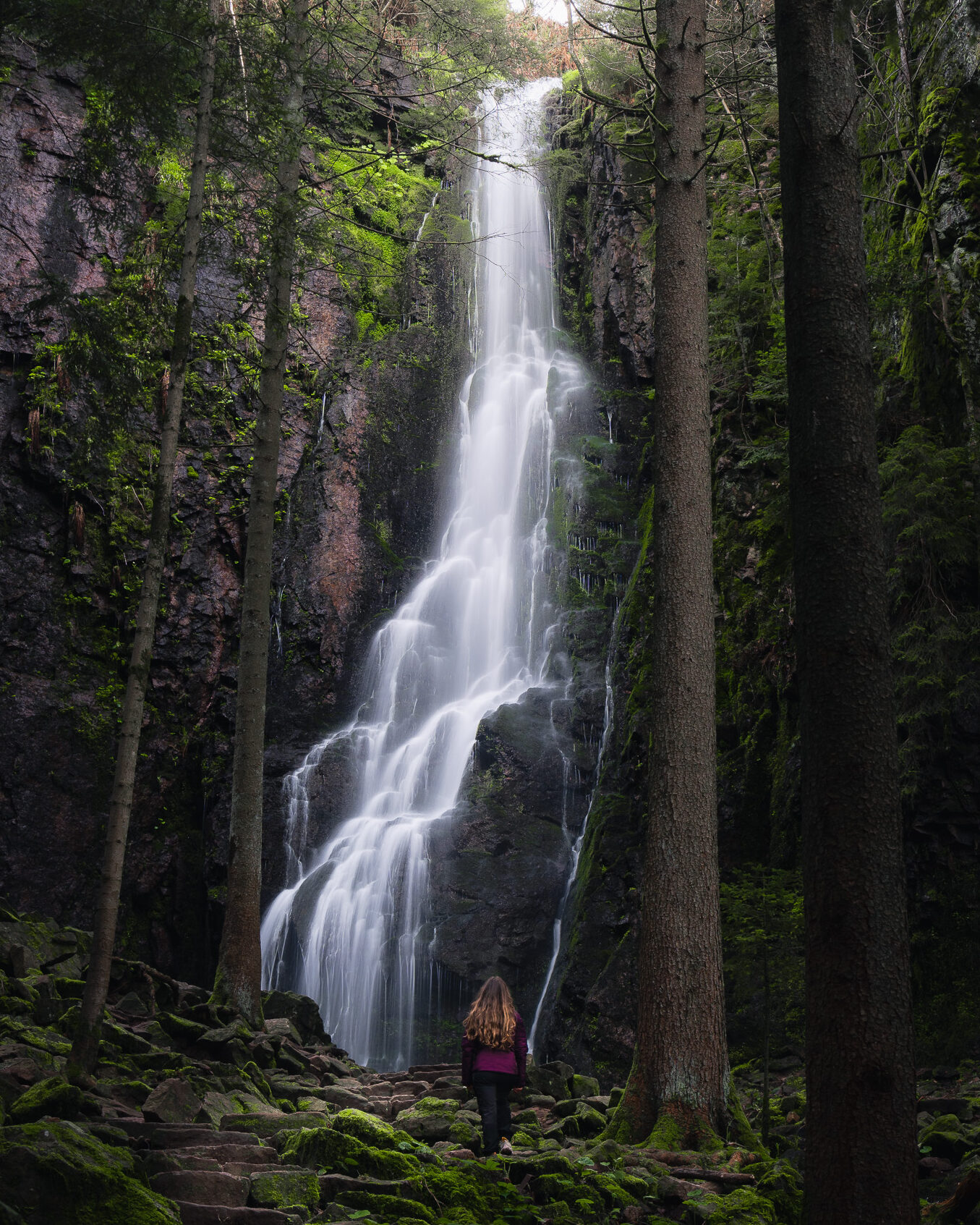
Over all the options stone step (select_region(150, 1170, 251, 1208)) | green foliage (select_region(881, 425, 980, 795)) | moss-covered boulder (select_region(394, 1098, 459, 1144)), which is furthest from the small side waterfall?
stone step (select_region(150, 1170, 251, 1208))

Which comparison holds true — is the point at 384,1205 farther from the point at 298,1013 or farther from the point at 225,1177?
the point at 298,1013

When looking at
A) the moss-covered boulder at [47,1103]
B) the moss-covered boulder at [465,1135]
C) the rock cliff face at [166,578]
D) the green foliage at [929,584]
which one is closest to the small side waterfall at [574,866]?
the rock cliff face at [166,578]

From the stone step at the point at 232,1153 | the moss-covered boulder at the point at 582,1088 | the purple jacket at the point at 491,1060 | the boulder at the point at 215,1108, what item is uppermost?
the purple jacket at the point at 491,1060

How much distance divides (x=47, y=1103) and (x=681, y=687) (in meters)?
3.77

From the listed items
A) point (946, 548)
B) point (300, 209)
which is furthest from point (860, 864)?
point (300, 209)

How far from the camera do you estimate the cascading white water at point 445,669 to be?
12875 mm

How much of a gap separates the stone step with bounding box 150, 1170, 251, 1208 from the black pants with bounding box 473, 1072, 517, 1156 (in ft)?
5.85

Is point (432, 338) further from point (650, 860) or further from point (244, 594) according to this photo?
point (650, 860)

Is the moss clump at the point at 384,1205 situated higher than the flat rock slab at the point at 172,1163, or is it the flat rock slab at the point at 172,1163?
the flat rock slab at the point at 172,1163

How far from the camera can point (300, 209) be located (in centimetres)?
800

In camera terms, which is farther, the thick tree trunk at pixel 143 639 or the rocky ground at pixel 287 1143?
the thick tree trunk at pixel 143 639

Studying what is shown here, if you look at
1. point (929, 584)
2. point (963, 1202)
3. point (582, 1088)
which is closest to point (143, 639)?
point (582, 1088)

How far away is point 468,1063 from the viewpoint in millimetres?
4750

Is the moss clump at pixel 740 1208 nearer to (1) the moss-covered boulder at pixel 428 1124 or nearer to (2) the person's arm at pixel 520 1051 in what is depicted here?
(2) the person's arm at pixel 520 1051
